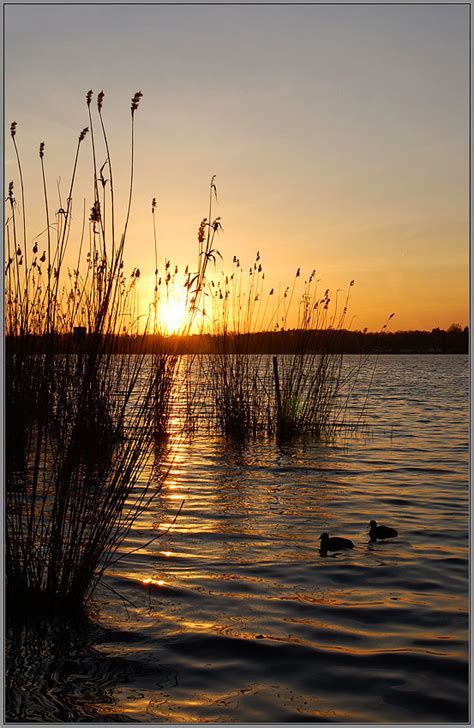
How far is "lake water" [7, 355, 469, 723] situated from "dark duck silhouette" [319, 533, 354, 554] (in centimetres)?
10

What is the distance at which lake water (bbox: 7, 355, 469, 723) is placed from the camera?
8.88 feet

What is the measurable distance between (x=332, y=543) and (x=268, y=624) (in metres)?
1.30

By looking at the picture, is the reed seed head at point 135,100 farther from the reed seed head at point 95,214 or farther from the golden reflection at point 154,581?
the golden reflection at point 154,581

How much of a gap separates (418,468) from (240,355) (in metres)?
2.79

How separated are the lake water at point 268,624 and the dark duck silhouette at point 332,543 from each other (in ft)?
0.32

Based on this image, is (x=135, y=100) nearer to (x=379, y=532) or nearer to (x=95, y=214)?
(x=95, y=214)

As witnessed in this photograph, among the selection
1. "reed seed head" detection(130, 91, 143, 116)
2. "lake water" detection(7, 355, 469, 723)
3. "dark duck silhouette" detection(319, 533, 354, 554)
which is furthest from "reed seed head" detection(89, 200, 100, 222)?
"dark duck silhouette" detection(319, 533, 354, 554)

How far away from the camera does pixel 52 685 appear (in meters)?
2.78

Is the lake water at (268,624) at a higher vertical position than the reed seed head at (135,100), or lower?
lower

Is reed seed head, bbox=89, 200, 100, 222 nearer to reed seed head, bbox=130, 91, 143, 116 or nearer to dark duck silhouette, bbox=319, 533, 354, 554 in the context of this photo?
reed seed head, bbox=130, 91, 143, 116

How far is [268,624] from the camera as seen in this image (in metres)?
3.43

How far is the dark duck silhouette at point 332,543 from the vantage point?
15.2 ft

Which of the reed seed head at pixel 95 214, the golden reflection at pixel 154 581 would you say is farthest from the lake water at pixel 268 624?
the reed seed head at pixel 95 214

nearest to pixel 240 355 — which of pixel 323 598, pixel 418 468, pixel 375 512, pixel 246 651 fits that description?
pixel 418 468
